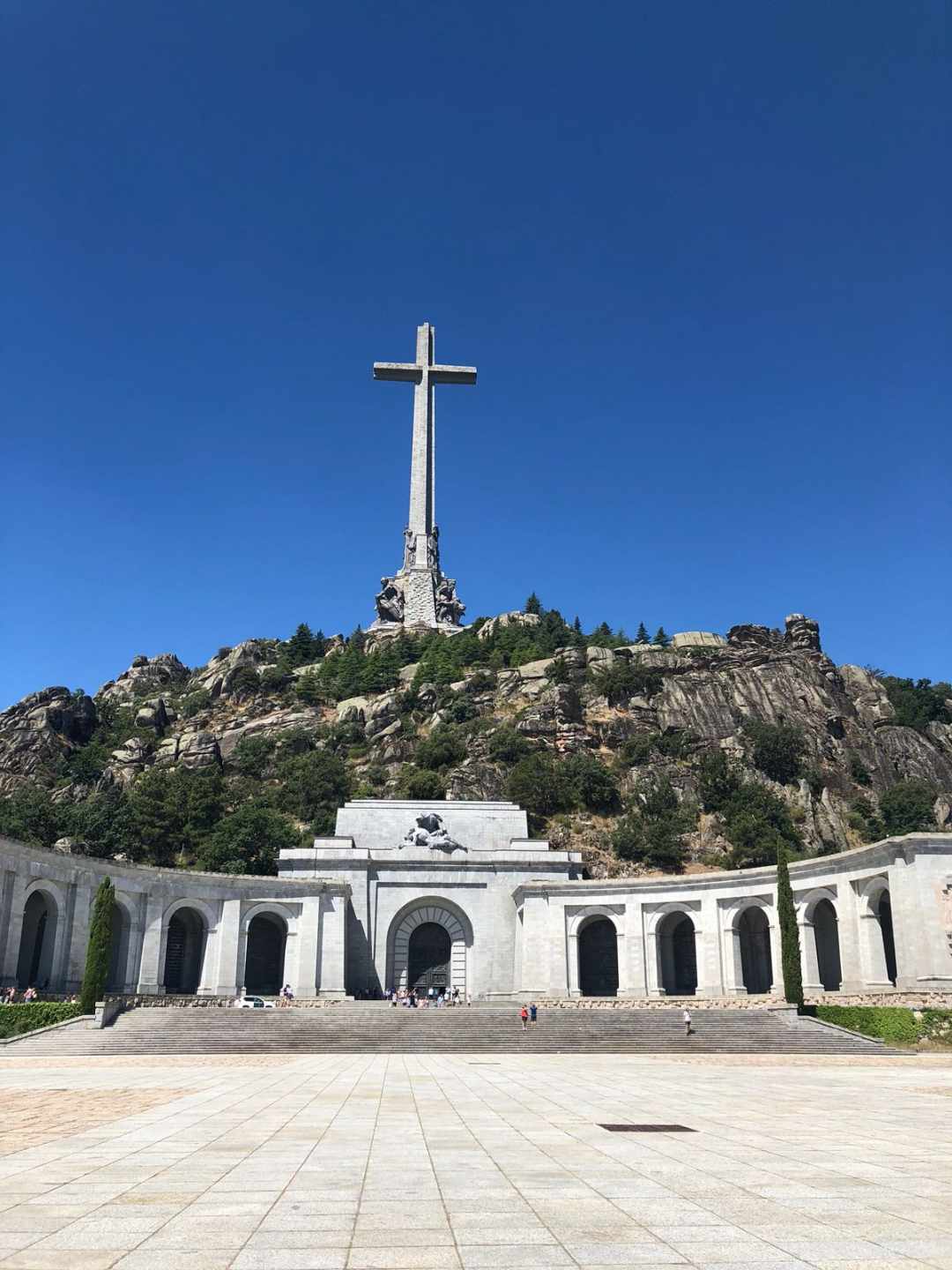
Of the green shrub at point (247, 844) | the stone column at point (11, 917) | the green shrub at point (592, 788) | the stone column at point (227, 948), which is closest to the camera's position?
the stone column at point (11, 917)

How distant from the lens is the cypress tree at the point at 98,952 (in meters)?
33.4

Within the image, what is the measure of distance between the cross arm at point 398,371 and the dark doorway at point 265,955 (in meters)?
68.8

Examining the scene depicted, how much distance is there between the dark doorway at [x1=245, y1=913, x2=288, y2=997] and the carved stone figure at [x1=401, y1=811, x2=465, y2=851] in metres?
7.53

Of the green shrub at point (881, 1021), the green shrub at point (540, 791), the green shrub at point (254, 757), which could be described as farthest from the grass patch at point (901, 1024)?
the green shrub at point (254, 757)

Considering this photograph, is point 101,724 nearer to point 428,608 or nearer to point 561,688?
point 428,608

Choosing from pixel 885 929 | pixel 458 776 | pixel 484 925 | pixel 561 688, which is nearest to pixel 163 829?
pixel 458 776

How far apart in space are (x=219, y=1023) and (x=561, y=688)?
5552 centimetres

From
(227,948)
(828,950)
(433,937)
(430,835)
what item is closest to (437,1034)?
A: (227,948)

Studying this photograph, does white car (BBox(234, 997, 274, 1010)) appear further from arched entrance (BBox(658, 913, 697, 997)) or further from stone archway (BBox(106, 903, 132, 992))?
arched entrance (BBox(658, 913, 697, 997))

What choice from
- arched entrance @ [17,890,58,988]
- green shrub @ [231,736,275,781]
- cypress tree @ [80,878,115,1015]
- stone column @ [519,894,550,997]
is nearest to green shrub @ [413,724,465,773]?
green shrub @ [231,736,275,781]

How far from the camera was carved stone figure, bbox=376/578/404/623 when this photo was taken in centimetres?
10988

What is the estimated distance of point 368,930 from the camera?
1873 inches

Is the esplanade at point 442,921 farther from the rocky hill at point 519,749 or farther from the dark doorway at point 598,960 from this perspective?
the rocky hill at point 519,749

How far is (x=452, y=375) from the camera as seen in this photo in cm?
10331
